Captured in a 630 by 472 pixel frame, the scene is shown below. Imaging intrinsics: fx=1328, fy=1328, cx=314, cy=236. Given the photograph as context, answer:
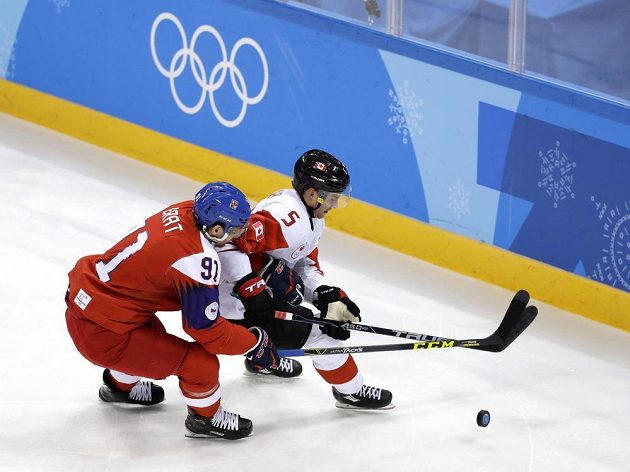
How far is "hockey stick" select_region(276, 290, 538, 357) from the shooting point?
15.6ft

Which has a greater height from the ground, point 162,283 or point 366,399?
point 162,283

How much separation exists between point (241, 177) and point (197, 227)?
291 centimetres

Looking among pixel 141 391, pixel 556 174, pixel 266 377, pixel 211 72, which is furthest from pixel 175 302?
pixel 211 72

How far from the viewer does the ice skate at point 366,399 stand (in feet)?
16.5

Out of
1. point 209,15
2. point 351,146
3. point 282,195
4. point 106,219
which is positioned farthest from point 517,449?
point 209,15

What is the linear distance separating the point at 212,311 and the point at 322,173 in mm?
731

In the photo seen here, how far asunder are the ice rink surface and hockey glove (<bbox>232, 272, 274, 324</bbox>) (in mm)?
511

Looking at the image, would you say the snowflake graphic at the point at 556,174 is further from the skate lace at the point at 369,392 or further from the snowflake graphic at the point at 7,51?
the snowflake graphic at the point at 7,51

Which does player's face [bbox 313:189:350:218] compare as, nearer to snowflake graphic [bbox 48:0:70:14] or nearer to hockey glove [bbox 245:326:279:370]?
hockey glove [bbox 245:326:279:370]

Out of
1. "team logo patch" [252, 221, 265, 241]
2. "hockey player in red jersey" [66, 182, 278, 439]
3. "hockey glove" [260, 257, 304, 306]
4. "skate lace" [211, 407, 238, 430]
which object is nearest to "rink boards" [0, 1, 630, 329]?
"hockey glove" [260, 257, 304, 306]

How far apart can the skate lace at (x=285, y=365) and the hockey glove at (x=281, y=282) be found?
1.55ft

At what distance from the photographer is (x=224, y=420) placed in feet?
15.5

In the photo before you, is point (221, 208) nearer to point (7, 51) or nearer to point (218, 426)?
point (218, 426)

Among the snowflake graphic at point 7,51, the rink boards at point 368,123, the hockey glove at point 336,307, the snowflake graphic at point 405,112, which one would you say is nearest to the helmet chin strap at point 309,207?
the hockey glove at point 336,307
